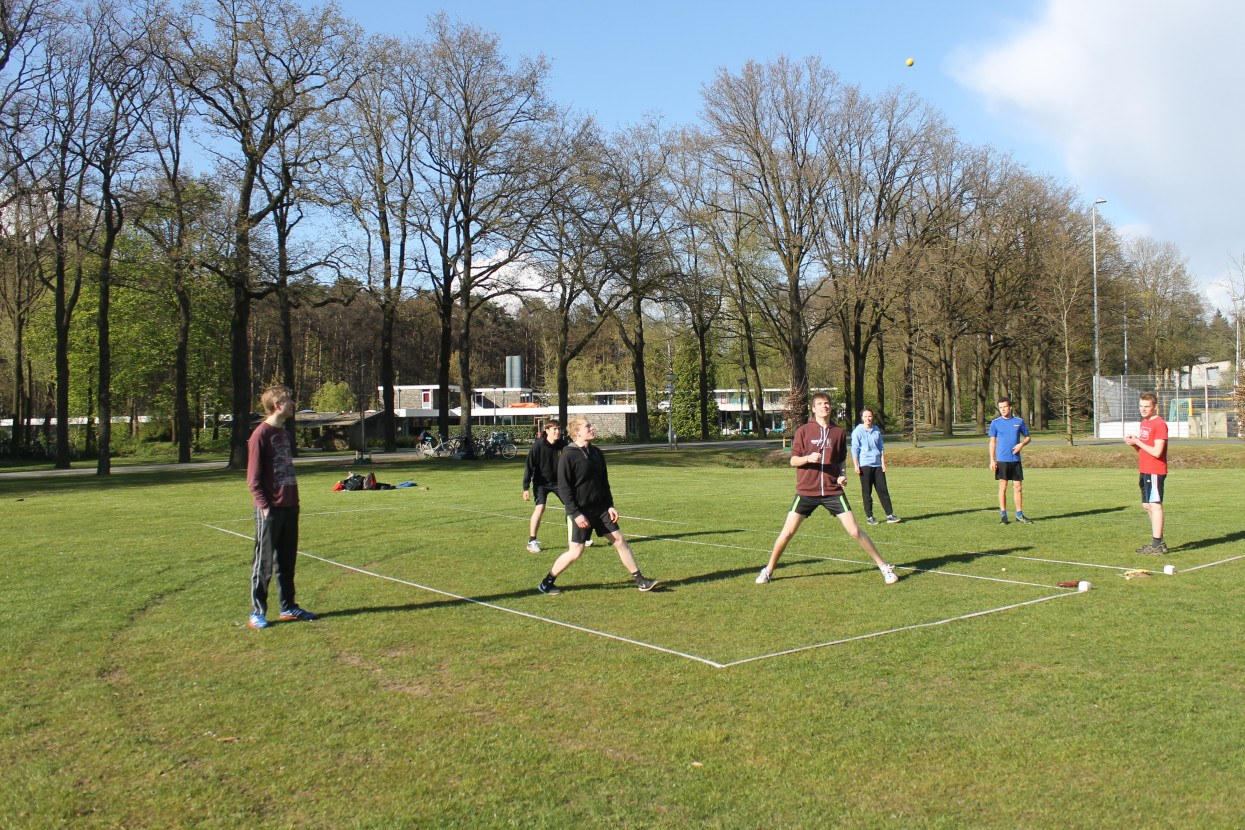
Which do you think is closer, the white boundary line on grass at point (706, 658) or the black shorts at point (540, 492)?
the white boundary line on grass at point (706, 658)

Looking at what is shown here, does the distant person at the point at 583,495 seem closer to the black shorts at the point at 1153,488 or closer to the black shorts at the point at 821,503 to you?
the black shorts at the point at 821,503

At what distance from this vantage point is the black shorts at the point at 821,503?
30.0ft

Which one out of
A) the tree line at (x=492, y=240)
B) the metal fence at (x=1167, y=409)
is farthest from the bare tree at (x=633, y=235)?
the metal fence at (x=1167, y=409)

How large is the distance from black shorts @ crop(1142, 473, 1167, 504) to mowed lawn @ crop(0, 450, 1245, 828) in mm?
758

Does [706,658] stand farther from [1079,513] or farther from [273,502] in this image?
[1079,513]

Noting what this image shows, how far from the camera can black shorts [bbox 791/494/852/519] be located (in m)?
9.15

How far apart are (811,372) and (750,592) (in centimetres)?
7087

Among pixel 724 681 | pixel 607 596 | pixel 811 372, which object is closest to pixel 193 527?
pixel 607 596

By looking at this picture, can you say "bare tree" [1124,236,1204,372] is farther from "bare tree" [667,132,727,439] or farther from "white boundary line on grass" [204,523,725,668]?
"white boundary line on grass" [204,523,725,668]

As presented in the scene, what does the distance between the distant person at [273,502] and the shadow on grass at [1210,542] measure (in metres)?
10.0

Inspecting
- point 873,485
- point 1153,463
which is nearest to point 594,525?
point 1153,463

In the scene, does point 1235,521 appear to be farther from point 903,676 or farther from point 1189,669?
point 903,676

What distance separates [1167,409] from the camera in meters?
44.4

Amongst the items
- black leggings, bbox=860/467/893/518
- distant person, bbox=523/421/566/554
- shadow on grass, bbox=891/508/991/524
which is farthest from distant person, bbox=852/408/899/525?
distant person, bbox=523/421/566/554
